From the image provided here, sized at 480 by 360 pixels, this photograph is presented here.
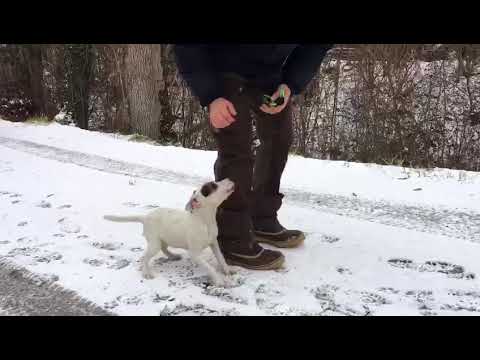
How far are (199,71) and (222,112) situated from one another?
22 centimetres

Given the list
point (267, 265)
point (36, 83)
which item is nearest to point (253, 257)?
point (267, 265)

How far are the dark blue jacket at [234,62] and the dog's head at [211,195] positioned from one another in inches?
15.8

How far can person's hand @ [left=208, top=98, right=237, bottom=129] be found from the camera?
235cm

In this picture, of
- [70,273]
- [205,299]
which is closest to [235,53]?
[205,299]

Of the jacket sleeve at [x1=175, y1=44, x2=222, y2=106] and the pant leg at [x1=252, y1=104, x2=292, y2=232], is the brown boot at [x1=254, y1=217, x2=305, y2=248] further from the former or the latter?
the jacket sleeve at [x1=175, y1=44, x2=222, y2=106]

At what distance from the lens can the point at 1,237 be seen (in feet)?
9.47

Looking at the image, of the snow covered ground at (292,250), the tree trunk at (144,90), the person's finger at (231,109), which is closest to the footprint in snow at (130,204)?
the snow covered ground at (292,250)

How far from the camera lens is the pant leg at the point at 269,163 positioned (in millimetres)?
2779

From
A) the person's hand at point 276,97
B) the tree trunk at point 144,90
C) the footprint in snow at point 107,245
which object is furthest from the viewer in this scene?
the tree trunk at point 144,90

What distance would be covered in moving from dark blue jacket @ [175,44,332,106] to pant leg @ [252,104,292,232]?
0.26 meters

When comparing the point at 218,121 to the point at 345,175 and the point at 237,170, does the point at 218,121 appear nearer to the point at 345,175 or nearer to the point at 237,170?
the point at 237,170

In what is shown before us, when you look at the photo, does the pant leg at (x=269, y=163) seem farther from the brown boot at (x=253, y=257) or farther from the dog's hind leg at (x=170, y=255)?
the dog's hind leg at (x=170, y=255)

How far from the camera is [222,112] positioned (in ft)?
7.73

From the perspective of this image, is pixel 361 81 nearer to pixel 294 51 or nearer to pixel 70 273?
pixel 294 51
